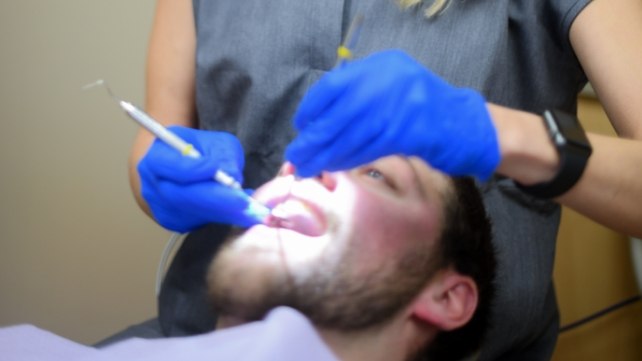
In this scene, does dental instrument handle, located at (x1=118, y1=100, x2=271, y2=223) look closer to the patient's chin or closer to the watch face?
the patient's chin

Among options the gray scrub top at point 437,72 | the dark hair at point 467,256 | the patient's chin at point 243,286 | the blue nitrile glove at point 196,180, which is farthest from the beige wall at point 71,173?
the dark hair at point 467,256

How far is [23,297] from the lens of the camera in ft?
4.80

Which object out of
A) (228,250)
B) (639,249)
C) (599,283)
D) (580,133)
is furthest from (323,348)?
(599,283)

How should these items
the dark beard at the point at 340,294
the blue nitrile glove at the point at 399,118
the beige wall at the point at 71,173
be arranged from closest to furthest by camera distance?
the blue nitrile glove at the point at 399,118, the dark beard at the point at 340,294, the beige wall at the point at 71,173

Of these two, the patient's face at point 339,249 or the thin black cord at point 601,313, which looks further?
the thin black cord at point 601,313

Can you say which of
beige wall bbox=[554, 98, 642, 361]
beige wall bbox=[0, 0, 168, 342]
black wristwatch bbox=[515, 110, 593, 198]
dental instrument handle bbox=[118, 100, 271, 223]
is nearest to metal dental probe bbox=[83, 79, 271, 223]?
dental instrument handle bbox=[118, 100, 271, 223]

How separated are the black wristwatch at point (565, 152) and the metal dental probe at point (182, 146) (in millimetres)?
307

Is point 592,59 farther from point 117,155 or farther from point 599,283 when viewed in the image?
point 117,155

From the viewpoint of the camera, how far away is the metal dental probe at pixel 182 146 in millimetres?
791

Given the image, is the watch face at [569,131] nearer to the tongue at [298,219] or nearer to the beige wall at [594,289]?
the tongue at [298,219]

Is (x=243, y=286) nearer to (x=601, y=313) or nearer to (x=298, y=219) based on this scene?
(x=298, y=219)

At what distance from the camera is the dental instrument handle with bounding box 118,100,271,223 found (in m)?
0.79

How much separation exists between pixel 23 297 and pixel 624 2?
1.29 m

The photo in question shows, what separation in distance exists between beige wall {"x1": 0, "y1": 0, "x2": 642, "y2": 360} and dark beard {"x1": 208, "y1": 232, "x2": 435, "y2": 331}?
71 centimetres
